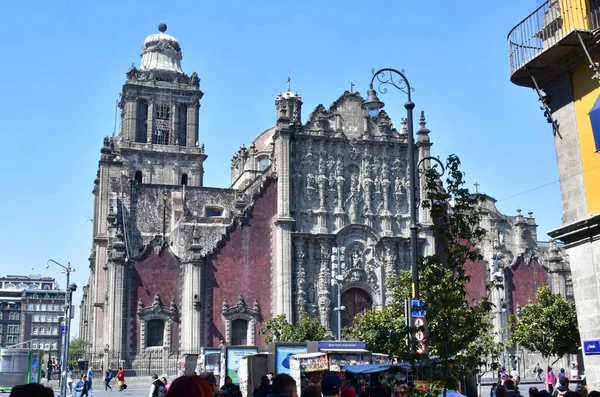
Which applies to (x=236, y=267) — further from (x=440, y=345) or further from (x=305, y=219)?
(x=440, y=345)

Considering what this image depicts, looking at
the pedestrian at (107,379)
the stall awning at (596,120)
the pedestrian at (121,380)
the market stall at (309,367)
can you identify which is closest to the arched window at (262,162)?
the pedestrian at (107,379)

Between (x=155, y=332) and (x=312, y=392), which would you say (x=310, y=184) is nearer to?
(x=155, y=332)

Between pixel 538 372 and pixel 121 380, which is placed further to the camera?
pixel 538 372

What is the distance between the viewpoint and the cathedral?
5012 cm

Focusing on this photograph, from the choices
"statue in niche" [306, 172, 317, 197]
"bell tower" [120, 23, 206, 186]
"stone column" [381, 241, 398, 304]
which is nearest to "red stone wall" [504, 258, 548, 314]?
"stone column" [381, 241, 398, 304]

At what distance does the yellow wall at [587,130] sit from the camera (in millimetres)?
18844

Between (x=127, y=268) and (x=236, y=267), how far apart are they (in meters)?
6.91

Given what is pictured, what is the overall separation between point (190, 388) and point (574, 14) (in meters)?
16.5

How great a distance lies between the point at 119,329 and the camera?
48625 millimetres

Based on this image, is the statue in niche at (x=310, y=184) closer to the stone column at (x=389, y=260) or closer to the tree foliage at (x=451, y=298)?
the stone column at (x=389, y=260)

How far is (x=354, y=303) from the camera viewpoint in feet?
175

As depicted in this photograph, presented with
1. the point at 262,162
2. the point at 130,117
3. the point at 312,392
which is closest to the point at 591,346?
the point at 312,392

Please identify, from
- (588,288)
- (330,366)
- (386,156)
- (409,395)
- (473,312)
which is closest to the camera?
(409,395)

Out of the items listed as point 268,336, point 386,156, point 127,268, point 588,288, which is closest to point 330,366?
point 588,288
